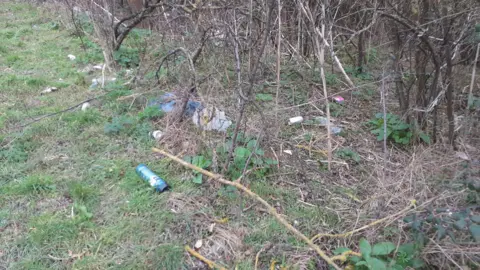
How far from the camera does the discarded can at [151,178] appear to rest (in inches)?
101

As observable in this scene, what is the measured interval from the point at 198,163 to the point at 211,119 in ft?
1.45

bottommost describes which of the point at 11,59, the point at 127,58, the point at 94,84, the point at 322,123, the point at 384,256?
the point at 384,256

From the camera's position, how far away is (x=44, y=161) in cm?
287

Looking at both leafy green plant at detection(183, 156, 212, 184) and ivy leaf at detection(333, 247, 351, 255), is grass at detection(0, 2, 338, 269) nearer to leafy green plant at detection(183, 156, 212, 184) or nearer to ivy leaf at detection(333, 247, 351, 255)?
leafy green plant at detection(183, 156, 212, 184)

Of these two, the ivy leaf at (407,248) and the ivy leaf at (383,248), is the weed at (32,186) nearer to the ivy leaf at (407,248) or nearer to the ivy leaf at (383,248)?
the ivy leaf at (383,248)

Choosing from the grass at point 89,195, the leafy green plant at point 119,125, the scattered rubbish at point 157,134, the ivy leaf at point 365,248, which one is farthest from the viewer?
the leafy green plant at point 119,125

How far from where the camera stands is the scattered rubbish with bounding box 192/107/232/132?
3004 millimetres

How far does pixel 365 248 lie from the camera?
6.57 ft

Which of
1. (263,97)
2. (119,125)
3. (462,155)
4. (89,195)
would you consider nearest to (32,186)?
(89,195)

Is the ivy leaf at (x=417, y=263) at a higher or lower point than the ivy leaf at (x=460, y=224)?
lower

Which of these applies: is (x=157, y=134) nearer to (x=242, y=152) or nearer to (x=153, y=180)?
(x=153, y=180)

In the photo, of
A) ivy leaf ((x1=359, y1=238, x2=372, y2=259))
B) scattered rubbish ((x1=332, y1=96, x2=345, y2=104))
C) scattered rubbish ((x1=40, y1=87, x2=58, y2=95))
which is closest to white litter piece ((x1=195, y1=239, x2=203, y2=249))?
ivy leaf ((x1=359, y1=238, x2=372, y2=259))

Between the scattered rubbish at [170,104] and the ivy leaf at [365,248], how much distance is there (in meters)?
1.68

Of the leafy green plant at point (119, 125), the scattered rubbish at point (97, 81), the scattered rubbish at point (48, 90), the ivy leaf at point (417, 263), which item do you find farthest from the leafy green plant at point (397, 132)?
the scattered rubbish at point (48, 90)
